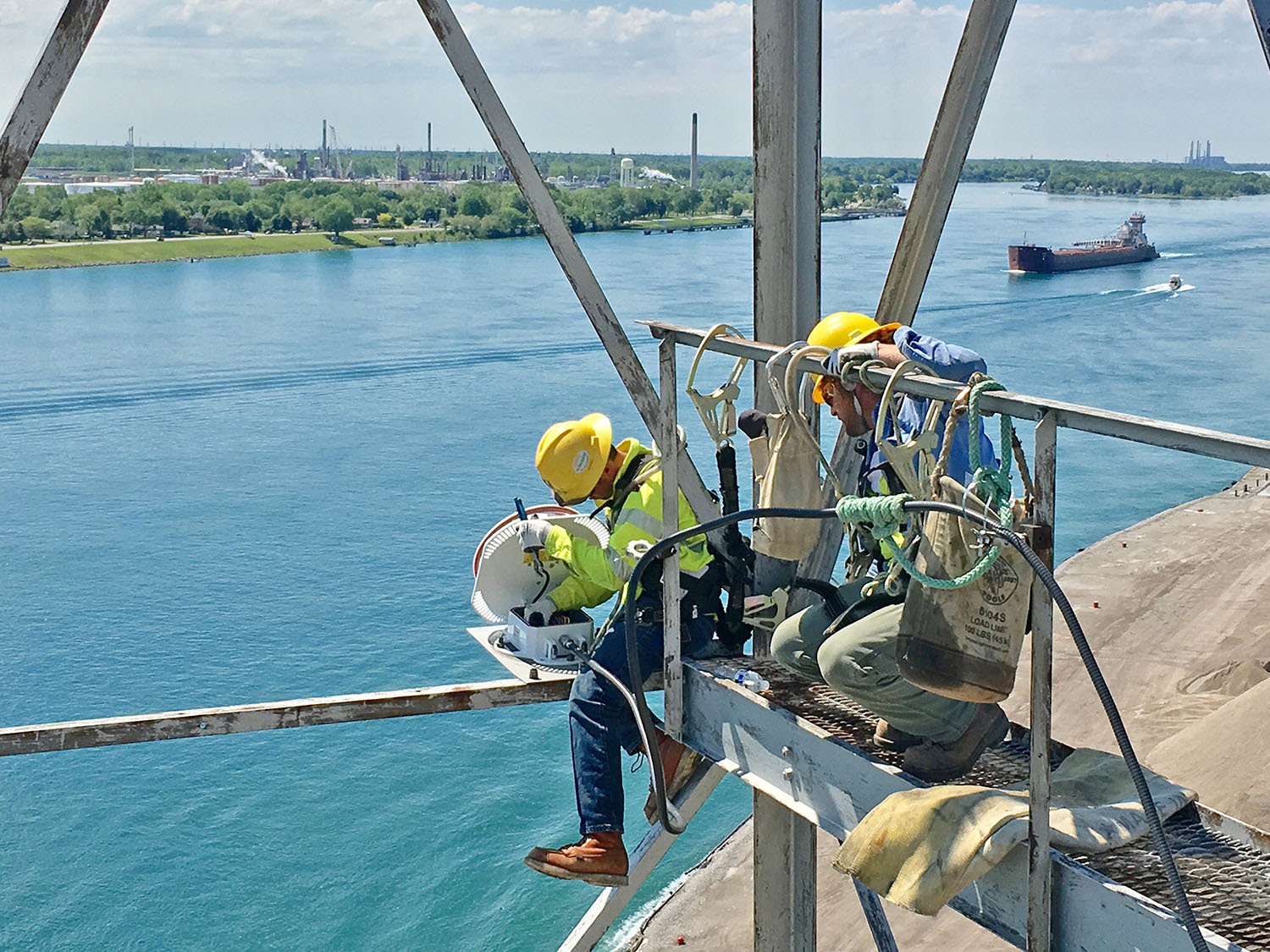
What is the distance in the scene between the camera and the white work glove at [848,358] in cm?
273

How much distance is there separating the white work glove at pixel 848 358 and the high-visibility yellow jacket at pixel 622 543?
0.84m

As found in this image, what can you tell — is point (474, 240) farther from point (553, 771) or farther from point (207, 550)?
point (553, 771)

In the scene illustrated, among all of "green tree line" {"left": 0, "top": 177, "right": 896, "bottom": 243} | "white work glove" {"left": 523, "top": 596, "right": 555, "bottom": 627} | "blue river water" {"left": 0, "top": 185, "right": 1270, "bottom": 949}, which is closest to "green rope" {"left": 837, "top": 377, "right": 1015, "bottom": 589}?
"white work glove" {"left": 523, "top": 596, "right": 555, "bottom": 627}

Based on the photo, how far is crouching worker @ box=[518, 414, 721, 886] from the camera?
11.7 ft

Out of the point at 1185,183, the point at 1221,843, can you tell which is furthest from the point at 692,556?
the point at 1185,183

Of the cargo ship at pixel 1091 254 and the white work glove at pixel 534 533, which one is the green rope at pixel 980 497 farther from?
the cargo ship at pixel 1091 254

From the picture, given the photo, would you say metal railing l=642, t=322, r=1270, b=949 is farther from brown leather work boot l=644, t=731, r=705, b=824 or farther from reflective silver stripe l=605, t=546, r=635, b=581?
brown leather work boot l=644, t=731, r=705, b=824

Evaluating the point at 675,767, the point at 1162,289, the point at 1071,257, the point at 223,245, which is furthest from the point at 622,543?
the point at 223,245

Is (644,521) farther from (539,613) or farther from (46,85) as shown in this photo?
(46,85)

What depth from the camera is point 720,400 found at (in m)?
3.50

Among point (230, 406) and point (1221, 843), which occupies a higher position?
point (1221, 843)

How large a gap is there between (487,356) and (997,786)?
33348mm

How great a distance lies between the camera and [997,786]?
2.82 m

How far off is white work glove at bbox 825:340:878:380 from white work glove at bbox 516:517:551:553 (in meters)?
1.55
